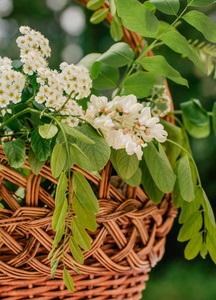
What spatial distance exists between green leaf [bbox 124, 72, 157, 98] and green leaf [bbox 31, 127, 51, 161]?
168mm

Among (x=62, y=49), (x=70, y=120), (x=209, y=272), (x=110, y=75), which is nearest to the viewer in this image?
(x=70, y=120)

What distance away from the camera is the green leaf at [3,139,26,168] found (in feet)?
1.08

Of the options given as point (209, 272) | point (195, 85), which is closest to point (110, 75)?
point (195, 85)

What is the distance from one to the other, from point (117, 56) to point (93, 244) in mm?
247

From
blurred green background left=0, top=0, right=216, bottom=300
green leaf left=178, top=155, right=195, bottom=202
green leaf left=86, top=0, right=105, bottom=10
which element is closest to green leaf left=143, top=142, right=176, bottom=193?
green leaf left=178, top=155, right=195, bottom=202

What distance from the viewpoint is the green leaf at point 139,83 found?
46 centimetres

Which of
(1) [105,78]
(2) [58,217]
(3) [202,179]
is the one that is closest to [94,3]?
(1) [105,78]

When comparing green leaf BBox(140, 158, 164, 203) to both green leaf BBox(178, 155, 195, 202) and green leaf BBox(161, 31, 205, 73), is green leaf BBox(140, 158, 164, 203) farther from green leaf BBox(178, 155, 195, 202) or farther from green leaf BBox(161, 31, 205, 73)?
green leaf BBox(161, 31, 205, 73)

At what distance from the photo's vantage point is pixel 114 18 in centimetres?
59

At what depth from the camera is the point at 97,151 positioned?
339 millimetres

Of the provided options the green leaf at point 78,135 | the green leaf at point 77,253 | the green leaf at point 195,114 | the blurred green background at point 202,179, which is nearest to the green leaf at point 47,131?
the green leaf at point 78,135

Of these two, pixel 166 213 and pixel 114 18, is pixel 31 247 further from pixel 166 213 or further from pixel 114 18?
pixel 114 18

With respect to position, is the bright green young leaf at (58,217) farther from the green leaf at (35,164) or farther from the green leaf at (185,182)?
the green leaf at (185,182)

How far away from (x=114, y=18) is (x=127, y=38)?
42 millimetres
